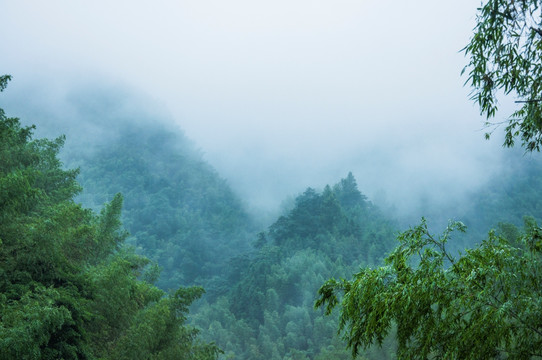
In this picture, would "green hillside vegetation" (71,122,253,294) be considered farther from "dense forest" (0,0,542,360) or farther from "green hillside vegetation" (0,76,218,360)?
"green hillside vegetation" (0,76,218,360)

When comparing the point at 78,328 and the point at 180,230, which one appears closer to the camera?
the point at 78,328

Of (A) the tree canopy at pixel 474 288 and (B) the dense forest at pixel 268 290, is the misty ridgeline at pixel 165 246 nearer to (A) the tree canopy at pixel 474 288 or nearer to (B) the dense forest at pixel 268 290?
(B) the dense forest at pixel 268 290

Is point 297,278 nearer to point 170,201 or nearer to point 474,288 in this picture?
point 474,288

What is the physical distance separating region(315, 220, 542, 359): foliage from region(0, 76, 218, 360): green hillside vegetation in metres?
5.71

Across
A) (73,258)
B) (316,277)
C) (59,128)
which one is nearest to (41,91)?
(59,128)

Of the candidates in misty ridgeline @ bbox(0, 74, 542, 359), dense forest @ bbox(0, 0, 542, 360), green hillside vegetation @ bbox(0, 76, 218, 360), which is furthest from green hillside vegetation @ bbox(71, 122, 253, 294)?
green hillside vegetation @ bbox(0, 76, 218, 360)

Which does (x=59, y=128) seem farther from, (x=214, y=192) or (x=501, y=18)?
(x=501, y=18)

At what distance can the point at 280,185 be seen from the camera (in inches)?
Answer: 5472

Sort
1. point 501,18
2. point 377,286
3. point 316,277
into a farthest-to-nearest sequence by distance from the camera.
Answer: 1. point 316,277
2. point 501,18
3. point 377,286

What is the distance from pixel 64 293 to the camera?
32.5 feet

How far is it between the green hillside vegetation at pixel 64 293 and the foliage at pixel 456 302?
18.7 feet

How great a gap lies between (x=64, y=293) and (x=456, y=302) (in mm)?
8316

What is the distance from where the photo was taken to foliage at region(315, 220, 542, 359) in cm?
426

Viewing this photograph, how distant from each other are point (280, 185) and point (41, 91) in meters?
103
